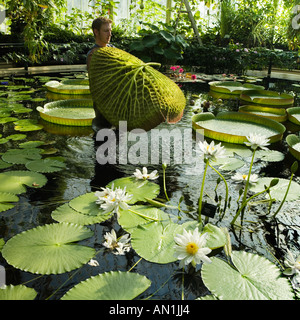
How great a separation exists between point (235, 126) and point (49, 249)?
1.97 meters

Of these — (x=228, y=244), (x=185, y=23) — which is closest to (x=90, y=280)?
(x=228, y=244)

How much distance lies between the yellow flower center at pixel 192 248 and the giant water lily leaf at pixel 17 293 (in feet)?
1.57

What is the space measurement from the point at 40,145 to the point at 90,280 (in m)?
1.47

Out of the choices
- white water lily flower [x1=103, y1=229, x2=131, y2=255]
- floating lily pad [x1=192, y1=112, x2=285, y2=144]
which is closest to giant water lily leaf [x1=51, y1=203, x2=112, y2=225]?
white water lily flower [x1=103, y1=229, x2=131, y2=255]

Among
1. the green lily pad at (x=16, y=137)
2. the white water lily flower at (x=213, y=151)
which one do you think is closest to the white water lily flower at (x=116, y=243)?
the white water lily flower at (x=213, y=151)

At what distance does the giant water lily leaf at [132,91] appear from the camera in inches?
63.5

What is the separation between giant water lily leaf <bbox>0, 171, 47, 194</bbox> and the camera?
1521mm

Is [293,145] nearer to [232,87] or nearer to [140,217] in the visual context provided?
[140,217]

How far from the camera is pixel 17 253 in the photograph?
1079 millimetres

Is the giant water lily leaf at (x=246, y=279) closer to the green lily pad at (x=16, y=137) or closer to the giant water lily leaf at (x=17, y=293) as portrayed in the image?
the giant water lily leaf at (x=17, y=293)

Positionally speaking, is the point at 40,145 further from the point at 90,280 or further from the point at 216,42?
the point at 216,42

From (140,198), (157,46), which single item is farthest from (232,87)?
(140,198)

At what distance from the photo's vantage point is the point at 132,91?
1645 millimetres
